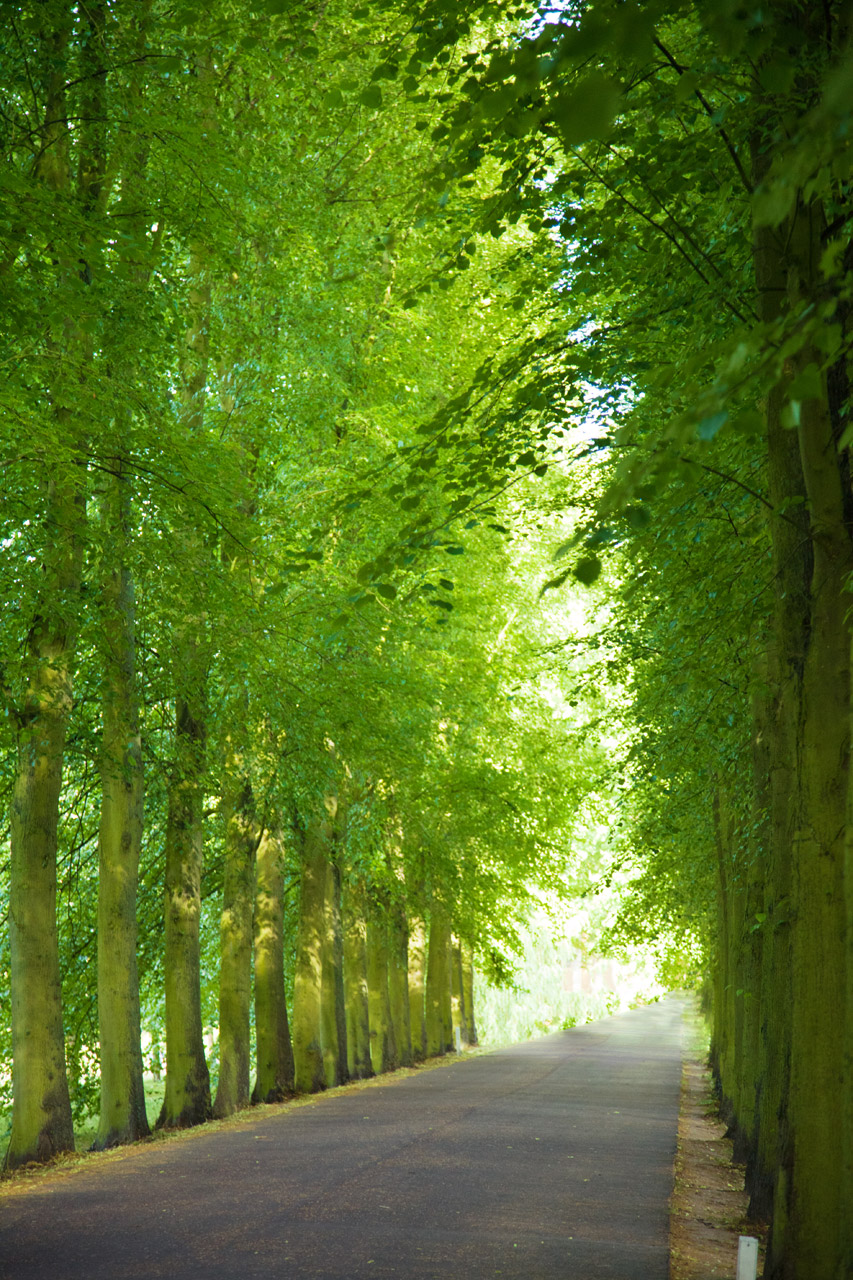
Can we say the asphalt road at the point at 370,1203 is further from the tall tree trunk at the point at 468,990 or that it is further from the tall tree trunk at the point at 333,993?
the tall tree trunk at the point at 468,990

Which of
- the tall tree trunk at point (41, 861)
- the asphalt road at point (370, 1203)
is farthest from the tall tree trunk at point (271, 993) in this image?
the tall tree trunk at point (41, 861)

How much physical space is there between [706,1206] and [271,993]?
32.5 feet

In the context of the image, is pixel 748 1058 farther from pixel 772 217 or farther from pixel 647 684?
pixel 772 217

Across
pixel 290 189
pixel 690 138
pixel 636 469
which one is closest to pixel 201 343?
pixel 290 189

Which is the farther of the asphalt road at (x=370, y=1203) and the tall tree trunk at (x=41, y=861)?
the tall tree trunk at (x=41, y=861)

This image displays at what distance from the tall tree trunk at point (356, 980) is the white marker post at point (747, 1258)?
18333 mm

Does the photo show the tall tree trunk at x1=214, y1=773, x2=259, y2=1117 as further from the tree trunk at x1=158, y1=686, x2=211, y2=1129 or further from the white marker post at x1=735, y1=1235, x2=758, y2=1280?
the white marker post at x1=735, y1=1235, x2=758, y2=1280

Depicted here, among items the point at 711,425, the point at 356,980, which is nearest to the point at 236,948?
the point at 356,980

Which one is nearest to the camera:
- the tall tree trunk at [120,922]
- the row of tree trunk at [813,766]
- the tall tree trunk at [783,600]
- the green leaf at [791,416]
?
the green leaf at [791,416]

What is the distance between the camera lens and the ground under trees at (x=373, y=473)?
6.46m

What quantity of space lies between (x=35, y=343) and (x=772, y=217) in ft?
29.2

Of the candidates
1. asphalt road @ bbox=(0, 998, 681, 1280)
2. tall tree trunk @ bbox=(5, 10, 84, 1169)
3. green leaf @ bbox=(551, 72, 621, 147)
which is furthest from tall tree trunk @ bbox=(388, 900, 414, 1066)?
green leaf @ bbox=(551, 72, 621, 147)

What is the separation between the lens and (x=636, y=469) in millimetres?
3676

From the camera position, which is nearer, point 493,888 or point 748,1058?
point 748,1058
